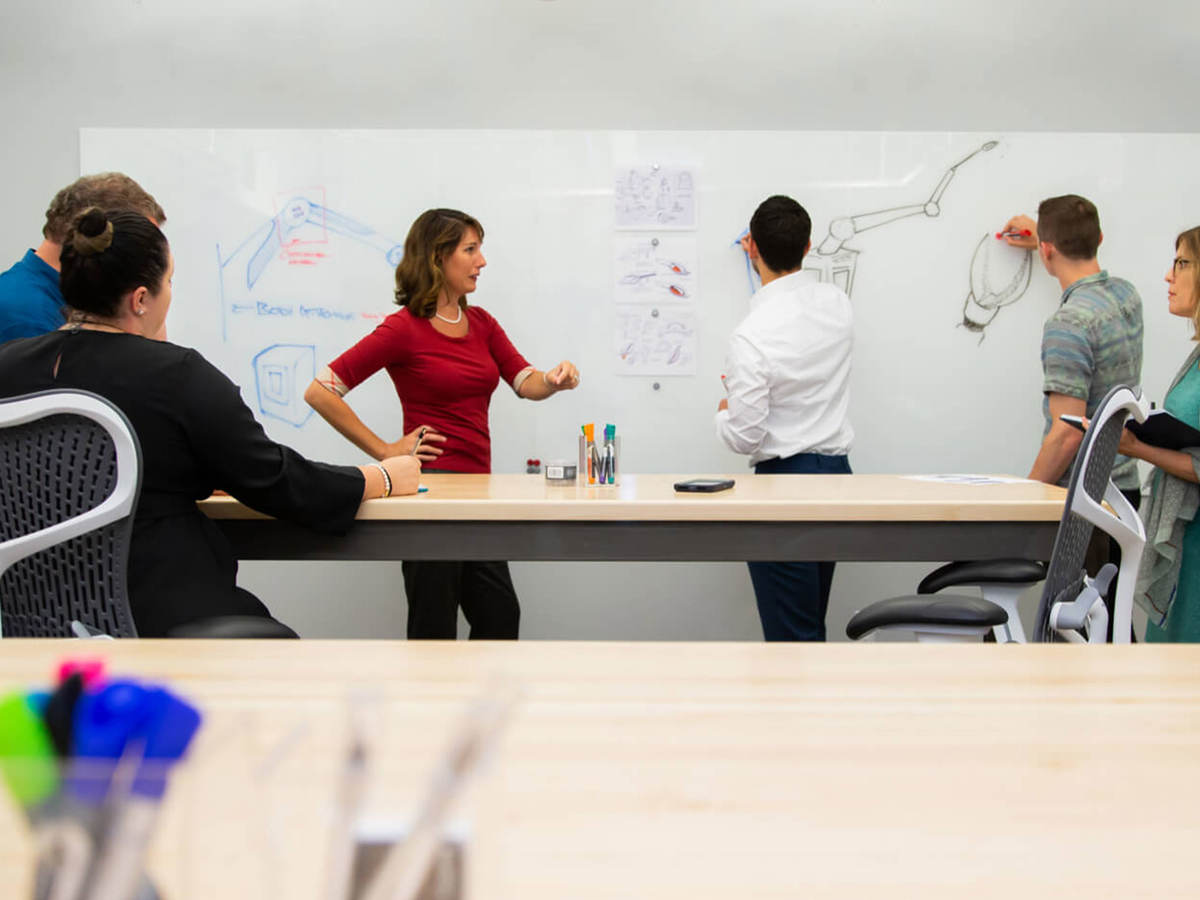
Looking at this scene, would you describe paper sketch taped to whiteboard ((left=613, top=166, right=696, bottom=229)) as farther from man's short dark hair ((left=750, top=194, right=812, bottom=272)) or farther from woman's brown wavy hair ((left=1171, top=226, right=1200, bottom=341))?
woman's brown wavy hair ((left=1171, top=226, right=1200, bottom=341))

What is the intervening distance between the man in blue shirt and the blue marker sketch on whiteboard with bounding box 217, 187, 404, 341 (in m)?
1.05

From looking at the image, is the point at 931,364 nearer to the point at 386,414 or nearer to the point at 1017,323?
the point at 1017,323

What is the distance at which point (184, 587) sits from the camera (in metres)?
1.65

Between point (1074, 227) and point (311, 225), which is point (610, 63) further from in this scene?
point (1074, 227)

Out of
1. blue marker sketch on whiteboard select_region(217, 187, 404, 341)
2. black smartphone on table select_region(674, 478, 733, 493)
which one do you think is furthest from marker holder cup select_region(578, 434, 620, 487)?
blue marker sketch on whiteboard select_region(217, 187, 404, 341)

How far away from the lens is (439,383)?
9.06 ft

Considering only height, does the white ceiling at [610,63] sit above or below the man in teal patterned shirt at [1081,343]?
above

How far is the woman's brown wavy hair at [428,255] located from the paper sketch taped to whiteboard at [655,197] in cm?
77

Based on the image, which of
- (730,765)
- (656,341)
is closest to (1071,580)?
(730,765)

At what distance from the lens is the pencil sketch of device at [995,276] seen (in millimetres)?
3438

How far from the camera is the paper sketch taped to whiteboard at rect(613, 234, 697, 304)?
3.46 metres

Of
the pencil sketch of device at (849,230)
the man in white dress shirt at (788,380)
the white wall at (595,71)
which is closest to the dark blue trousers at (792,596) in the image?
the man in white dress shirt at (788,380)

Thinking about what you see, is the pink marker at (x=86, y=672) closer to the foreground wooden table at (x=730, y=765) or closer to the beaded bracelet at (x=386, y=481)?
the foreground wooden table at (x=730, y=765)

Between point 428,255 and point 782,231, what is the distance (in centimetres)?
102
